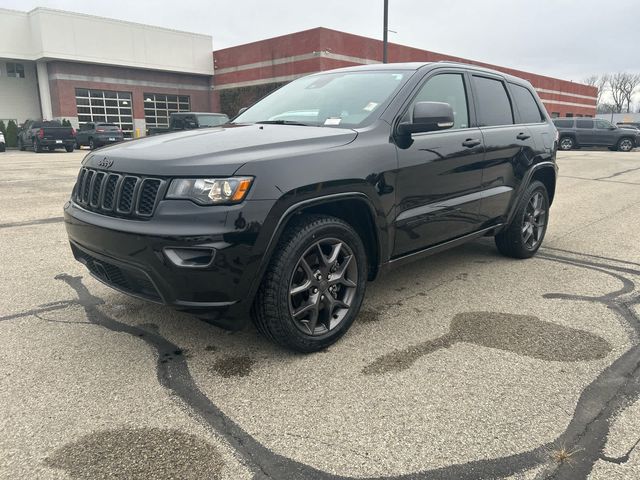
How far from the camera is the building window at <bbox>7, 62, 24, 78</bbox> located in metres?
36.4

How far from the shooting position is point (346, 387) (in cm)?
277

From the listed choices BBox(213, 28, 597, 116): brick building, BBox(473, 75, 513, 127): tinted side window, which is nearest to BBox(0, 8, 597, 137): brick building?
BBox(213, 28, 597, 116): brick building

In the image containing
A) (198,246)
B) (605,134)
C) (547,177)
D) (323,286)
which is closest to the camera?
(198,246)

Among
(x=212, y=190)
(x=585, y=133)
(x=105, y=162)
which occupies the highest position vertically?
(x=105, y=162)

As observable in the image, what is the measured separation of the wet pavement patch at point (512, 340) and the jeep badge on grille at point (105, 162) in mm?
1923

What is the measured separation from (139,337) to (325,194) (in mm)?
1558

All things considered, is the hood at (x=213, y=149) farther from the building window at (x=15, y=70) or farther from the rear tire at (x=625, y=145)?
the building window at (x=15, y=70)

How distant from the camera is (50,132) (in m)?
24.6

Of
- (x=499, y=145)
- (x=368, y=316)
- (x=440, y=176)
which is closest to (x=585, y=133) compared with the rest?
(x=499, y=145)

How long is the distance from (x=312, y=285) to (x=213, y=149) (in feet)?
3.18

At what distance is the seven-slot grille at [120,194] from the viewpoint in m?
2.72

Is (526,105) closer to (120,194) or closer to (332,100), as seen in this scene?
(332,100)

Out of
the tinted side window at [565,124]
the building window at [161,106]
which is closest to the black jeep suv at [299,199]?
the tinted side window at [565,124]

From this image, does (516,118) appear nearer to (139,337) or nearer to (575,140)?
(139,337)
